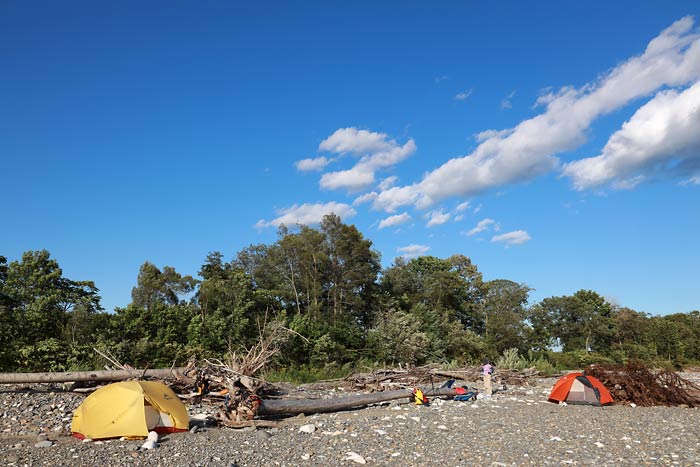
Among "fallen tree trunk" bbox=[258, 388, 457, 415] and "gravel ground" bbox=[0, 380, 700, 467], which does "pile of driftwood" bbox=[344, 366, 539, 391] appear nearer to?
"fallen tree trunk" bbox=[258, 388, 457, 415]

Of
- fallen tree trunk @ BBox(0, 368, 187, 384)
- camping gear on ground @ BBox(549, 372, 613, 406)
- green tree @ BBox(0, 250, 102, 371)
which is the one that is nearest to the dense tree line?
green tree @ BBox(0, 250, 102, 371)

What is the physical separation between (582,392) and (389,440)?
828 cm

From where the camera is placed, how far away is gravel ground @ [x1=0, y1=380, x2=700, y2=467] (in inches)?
308

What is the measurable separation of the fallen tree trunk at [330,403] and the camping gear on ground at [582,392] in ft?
10.3

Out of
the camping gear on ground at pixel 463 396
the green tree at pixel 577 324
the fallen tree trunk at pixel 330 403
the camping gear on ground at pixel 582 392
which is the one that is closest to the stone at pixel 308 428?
the fallen tree trunk at pixel 330 403

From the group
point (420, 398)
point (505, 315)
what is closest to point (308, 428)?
point (420, 398)

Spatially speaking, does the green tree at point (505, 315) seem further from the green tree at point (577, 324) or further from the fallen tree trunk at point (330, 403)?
the fallen tree trunk at point (330, 403)

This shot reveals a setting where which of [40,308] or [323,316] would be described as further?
[323,316]

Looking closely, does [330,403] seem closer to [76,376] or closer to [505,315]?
[76,376]

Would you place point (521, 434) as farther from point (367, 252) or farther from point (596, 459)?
point (367, 252)

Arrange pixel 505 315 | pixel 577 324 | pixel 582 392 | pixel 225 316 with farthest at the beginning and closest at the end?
pixel 577 324, pixel 505 315, pixel 225 316, pixel 582 392

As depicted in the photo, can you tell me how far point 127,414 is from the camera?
9055mm

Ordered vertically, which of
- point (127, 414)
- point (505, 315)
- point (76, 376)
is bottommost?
point (127, 414)

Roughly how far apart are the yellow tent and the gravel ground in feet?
0.89
